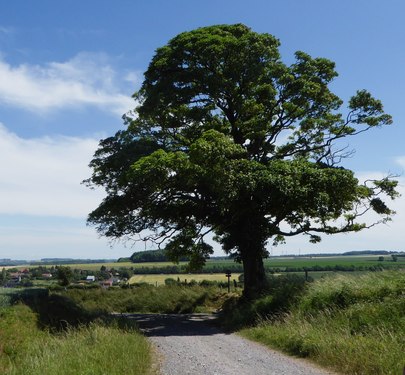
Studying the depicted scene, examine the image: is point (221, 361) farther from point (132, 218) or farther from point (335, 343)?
point (132, 218)

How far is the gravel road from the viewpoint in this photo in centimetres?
1047

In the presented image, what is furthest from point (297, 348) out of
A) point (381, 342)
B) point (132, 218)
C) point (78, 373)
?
point (132, 218)

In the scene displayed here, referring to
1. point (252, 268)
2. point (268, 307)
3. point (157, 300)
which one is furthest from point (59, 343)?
point (157, 300)

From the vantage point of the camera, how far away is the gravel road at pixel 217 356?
1047 cm

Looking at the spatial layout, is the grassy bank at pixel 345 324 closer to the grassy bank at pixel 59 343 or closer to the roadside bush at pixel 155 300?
the grassy bank at pixel 59 343

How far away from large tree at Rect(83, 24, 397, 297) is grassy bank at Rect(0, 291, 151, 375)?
20.7ft

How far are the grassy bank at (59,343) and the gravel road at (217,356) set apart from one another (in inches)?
33.1

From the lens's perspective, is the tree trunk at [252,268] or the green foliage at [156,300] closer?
the tree trunk at [252,268]

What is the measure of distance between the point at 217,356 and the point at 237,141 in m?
15.5

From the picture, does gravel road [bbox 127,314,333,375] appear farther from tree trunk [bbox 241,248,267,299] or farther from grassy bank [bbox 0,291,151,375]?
tree trunk [bbox 241,248,267,299]

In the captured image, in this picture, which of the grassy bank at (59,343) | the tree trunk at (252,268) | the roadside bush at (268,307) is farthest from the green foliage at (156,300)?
the grassy bank at (59,343)

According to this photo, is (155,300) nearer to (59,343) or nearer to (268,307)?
(268,307)

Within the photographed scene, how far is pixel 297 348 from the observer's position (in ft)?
40.7

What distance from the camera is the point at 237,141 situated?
26141 mm
